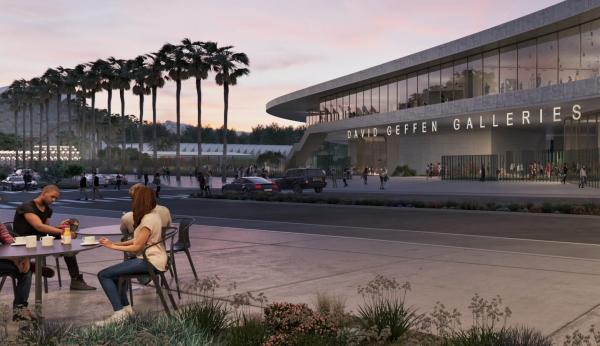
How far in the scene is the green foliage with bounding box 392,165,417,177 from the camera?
68.4 metres

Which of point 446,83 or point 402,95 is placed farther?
point 402,95

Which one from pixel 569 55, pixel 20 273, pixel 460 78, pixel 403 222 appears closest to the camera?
pixel 20 273

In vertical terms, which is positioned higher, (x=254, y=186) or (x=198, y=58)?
(x=198, y=58)

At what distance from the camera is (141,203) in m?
6.48

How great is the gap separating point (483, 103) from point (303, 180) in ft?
51.5

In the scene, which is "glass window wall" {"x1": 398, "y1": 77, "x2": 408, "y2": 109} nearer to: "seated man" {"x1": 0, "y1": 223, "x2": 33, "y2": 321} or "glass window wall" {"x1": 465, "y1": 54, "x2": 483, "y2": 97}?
"glass window wall" {"x1": 465, "y1": 54, "x2": 483, "y2": 97}

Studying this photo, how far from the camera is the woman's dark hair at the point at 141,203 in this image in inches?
255

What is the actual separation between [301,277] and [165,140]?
174 metres

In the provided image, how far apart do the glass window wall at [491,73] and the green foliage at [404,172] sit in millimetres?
21713

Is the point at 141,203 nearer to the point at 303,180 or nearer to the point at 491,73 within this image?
the point at 303,180

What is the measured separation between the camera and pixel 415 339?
5.58 meters

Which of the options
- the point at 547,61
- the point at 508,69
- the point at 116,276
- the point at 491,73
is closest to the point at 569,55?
the point at 547,61

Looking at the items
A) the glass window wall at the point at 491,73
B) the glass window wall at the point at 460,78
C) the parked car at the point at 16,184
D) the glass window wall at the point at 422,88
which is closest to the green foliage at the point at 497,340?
the glass window wall at the point at 491,73

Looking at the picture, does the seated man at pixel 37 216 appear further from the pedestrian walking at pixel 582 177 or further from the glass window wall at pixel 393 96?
the glass window wall at pixel 393 96
